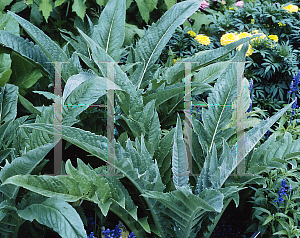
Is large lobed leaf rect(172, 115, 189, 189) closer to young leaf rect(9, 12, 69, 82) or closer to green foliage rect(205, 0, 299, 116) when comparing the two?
young leaf rect(9, 12, 69, 82)

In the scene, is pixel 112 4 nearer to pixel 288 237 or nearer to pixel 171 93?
pixel 171 93

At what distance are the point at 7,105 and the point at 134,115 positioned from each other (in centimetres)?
63

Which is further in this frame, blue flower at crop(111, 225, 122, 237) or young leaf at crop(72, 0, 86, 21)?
young leaf at crop(72, 0, 86, 21)

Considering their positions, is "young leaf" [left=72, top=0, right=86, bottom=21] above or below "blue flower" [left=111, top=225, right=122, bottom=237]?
above

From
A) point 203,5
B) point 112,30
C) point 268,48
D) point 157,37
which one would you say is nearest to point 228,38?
point 268,48

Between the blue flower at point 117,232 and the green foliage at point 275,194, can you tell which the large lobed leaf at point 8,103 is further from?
the green foliage at point 275,194

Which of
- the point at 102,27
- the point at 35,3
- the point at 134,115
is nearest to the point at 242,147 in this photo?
the point at 134,115

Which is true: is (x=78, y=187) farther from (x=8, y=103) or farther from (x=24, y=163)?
(x=8, y=103)

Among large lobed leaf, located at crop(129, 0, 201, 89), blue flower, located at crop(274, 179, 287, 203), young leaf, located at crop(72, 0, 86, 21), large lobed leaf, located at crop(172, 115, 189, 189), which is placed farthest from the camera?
young leaf, located at crop(72, 0, 86, 21)

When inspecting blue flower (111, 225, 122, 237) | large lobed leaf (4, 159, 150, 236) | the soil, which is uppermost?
large lobed leaf (4, 159, 150, 236)

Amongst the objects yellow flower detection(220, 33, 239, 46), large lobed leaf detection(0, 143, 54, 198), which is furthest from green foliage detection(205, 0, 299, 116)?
large lobed leaf detection(0, 143, 54, 198)

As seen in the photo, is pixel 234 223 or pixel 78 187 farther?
pixel 234 223

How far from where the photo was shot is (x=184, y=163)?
4.03 feet

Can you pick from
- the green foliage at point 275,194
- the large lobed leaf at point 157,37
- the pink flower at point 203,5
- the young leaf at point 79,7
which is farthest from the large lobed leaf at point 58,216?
the pink flower at point 203,5
